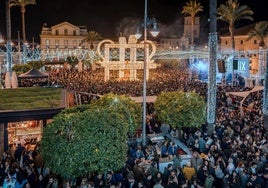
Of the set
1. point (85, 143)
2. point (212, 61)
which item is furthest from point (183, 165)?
point (212, 61)

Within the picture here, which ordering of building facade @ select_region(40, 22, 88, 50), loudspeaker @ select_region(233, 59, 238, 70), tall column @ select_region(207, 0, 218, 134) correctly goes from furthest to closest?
building facade @ select_region(40, 22, 88, 50)
loudspeaker @ select_region(233, 59, 238, 70)
tall column @ select_region(207, 0, 218, 134)

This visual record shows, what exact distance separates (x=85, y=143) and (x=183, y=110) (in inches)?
251

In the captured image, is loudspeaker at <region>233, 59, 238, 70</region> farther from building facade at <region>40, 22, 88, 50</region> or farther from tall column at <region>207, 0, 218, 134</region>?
building facade at <region>40, 22, 88, 50</region>

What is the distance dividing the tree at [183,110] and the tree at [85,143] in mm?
5020

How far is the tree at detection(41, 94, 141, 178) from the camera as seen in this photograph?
11.1 meters

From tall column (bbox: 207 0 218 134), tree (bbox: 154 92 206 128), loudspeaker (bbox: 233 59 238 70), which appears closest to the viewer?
tree (bbox: 154 92 206 128)

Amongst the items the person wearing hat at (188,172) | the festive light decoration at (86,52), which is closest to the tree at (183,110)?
the person wearing hat at (188,172)

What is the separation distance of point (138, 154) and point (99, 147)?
7.67ft

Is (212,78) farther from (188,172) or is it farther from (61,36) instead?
(61,36)

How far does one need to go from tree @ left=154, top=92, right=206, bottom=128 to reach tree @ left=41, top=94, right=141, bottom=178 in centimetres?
502

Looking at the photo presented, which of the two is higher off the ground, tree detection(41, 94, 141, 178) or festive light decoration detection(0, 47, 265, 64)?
festive light decoration detection(0, 47, 265, 64)

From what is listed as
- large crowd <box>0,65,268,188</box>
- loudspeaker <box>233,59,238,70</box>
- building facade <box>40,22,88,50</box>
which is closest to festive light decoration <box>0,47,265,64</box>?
loudspeaker <box>233,59,238,70</box>

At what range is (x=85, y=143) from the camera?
36.7 feet

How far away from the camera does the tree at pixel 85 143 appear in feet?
36.3
